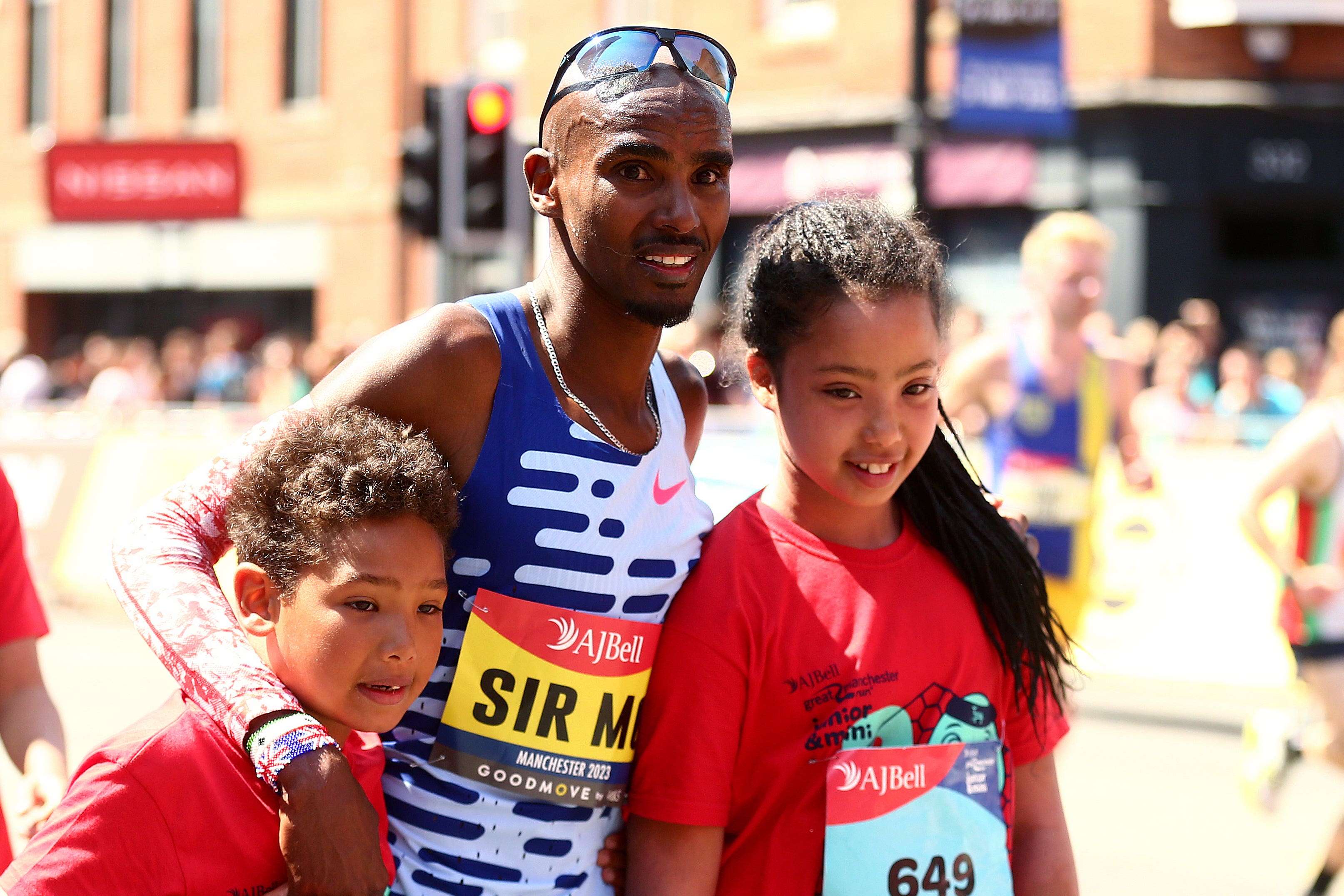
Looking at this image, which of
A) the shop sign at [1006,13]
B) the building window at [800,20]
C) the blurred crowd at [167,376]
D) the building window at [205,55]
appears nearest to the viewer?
the shop sign at [1006,13]

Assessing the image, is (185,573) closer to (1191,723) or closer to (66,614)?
(1191,723)

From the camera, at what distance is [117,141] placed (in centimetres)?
2152

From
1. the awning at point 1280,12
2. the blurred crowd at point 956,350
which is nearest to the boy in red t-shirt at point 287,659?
the blurred crowd at point 956,350

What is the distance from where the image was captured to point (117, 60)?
2364 cm

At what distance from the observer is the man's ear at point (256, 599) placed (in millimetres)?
1863

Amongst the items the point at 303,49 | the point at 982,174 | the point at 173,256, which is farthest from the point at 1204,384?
the point at 173,256

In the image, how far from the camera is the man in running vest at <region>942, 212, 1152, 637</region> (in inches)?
230

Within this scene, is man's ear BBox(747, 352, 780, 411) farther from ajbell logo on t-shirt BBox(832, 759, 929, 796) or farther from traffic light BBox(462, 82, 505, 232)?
traffic light BBox(462, 82, 505, 232)

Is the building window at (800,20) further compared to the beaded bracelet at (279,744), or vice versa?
the building window at (800,20)

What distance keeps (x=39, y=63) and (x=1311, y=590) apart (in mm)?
24327

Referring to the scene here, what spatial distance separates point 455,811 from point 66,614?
9.41 m

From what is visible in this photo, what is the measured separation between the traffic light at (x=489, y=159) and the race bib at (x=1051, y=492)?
4.11 meters

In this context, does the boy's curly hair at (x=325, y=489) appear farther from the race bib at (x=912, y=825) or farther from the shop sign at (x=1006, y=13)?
the shop sign at (x=1006, y=13)

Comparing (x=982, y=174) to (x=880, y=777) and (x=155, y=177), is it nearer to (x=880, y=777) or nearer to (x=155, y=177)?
(x=155, y=177)
